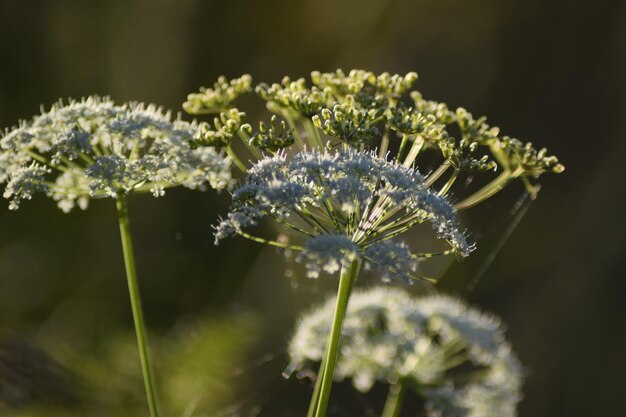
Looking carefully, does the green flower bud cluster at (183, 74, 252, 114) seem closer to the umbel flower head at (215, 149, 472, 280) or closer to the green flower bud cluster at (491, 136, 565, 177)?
the umbel flower head at (215, 149, 472, 280)

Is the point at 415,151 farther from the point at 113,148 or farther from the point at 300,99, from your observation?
the point at 113,148

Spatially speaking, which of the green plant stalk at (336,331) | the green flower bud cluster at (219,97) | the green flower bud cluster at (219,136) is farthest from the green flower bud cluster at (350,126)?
the green flower bud cluster at (219,97)

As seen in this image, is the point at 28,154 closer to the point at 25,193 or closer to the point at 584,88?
the point at 25,193

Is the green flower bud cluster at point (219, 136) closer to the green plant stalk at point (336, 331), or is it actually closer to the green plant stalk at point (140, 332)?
the green plant stalk at point (140, 332)

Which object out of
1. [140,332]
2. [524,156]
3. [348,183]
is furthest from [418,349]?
[140,332]

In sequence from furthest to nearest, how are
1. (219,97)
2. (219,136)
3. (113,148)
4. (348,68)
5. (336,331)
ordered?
(348,68) < (219,97) < (113,148) < (219,136) < (336,331)

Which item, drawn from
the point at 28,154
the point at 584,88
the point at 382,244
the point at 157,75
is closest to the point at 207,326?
the point at 28,154

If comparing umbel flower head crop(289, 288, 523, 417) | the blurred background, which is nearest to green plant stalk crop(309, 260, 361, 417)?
umbel flower head crop(289, 288, 523, 417)
